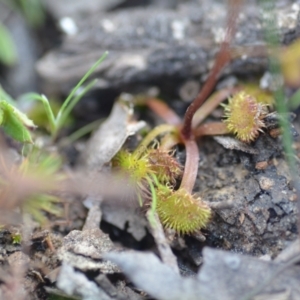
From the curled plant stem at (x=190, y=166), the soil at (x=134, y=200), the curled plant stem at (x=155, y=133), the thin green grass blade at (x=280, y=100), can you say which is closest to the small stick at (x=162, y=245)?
the soil at (x=134, y=200)

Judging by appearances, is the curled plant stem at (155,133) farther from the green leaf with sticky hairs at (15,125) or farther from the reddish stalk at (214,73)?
the green leaf with sticky hairs at (15,125)

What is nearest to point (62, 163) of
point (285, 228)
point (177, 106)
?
point (177, 106)

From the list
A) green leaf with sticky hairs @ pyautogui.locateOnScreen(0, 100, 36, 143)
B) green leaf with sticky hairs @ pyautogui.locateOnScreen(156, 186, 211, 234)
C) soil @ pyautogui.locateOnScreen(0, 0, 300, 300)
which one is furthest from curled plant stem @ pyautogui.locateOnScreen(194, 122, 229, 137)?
green leaf with sticky hairs @ pyautogui.locateOnScreen(0, 100, 36, 143)

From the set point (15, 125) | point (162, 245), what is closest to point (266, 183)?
point (162, 245)

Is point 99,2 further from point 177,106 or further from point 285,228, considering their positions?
point 285,228

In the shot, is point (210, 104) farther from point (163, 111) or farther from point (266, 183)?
point (266, 183)

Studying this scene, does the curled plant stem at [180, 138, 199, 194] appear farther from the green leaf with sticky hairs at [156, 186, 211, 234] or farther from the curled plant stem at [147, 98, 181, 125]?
the curled plant stem at [147, 98, 181, 125]

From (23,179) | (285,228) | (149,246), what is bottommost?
(149,246)
